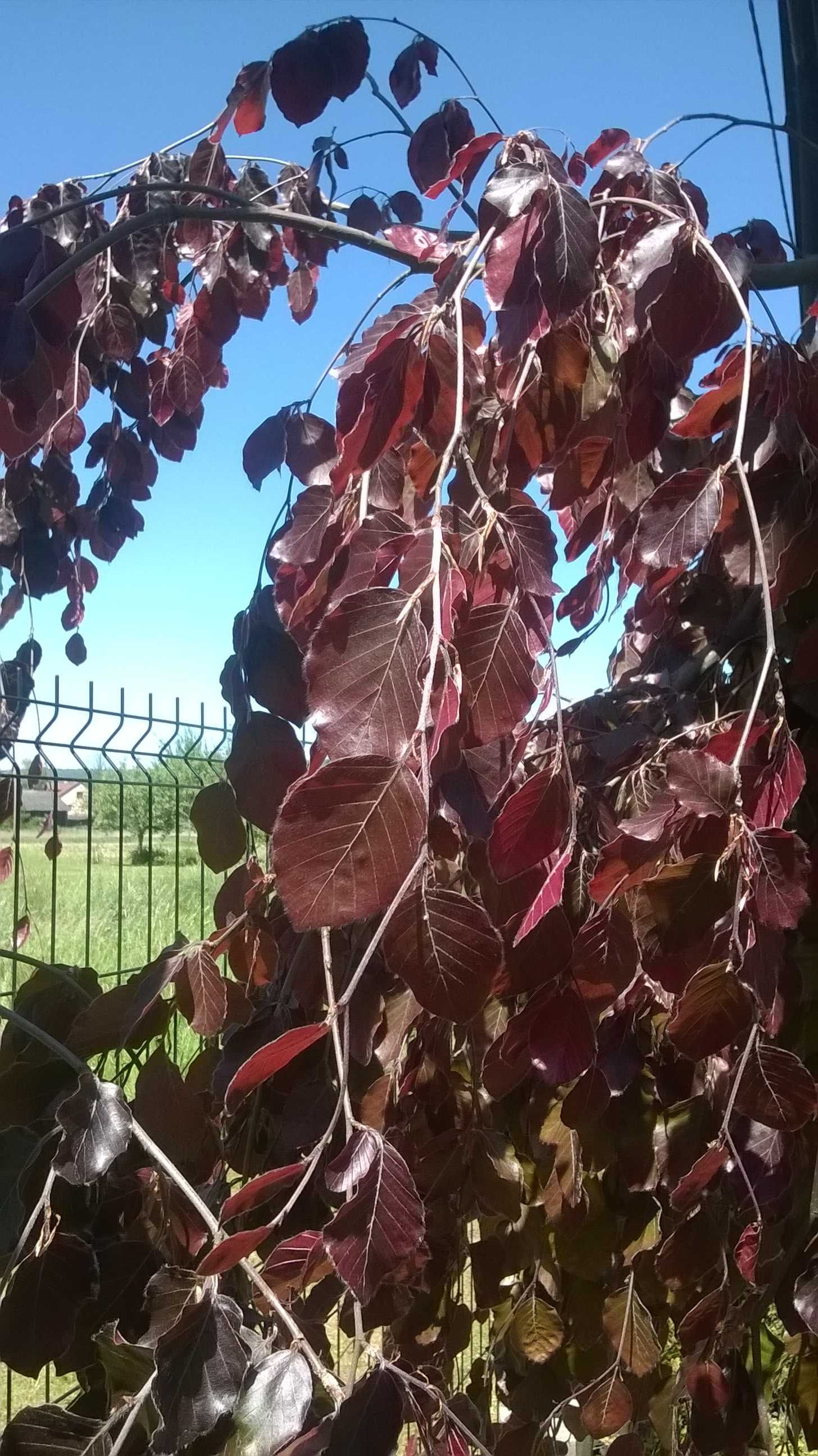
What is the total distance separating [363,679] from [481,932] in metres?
0.15

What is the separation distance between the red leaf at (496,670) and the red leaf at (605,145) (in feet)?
2.46

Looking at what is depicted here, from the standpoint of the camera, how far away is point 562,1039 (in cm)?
65

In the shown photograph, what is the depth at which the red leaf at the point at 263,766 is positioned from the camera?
751 millimetres

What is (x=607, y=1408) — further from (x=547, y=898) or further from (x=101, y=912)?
(x=101, y=912)

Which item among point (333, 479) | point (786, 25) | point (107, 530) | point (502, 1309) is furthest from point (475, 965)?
point (107, 530)

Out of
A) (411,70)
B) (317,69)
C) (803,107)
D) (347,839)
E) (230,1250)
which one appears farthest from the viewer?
(411,70)

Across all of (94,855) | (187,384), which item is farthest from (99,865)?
(187,384)

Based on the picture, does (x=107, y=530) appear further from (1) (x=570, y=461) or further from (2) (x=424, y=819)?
(2) (x=424, y=819)

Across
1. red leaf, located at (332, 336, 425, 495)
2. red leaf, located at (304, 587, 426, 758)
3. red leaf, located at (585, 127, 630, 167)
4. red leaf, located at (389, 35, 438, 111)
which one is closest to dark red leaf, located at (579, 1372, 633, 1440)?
red leaf, located at (304, 587, 426, 758)

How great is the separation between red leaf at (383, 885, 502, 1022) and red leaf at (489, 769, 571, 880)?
74 mm

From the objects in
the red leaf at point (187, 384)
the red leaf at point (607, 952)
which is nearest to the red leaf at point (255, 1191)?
the red leaf at point (607, 952)

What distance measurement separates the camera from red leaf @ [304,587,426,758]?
49 cm

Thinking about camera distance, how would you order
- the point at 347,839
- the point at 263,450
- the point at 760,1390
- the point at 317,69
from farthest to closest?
the point at 317,69 < the point at 263,450 < the point at 760,1390 < the point at 347,839

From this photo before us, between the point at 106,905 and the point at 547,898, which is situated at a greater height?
the point at 547,898
